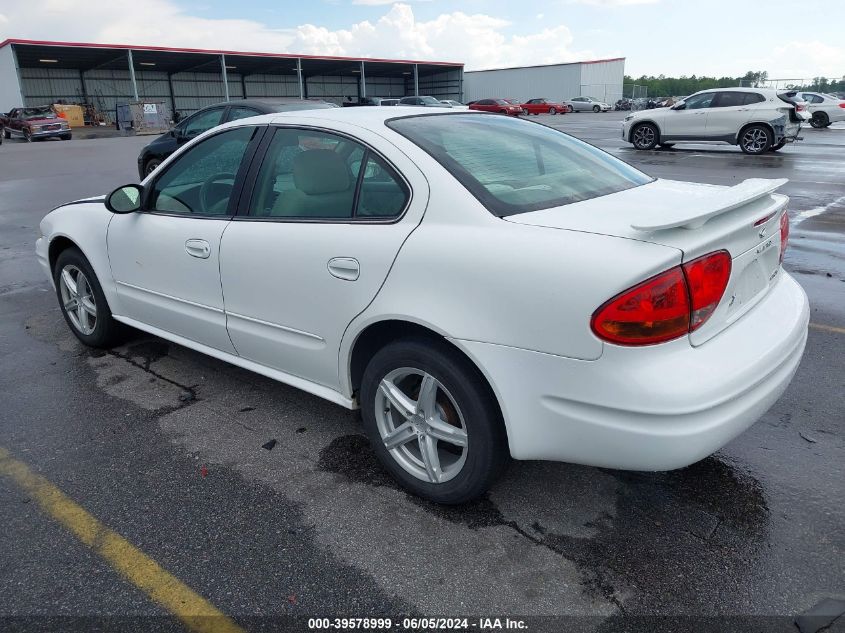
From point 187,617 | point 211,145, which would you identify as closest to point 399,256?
point 187,617

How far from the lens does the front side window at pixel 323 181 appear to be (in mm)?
2777

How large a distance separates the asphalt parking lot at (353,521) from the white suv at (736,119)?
14490 mm

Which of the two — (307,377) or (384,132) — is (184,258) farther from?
(384,132)

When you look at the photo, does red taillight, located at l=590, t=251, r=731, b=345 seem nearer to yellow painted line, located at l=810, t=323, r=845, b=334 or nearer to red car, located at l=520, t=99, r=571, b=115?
yellow painted line, located at l=810, t=323, r=845, b=334

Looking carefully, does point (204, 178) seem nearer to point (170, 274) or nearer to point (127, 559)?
point (170, 274)

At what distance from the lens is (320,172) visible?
3041 mm

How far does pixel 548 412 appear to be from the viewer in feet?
7.43

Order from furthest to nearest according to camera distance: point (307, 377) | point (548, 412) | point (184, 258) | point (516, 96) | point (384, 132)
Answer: point (516, 96), point (184, 258), point (307, 377), point (384, 132), point (548, 412)

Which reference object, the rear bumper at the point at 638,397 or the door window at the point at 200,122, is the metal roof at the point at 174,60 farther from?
the rear bumper at the point at 638,397

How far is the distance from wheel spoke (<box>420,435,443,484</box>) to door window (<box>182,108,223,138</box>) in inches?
365

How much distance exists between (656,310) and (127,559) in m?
2.11

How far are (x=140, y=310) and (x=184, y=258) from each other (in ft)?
2.28

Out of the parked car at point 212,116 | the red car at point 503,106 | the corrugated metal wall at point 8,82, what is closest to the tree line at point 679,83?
the red car at point 503,106

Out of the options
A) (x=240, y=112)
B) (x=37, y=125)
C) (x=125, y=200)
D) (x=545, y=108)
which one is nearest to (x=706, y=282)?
(x=125, y=200)
